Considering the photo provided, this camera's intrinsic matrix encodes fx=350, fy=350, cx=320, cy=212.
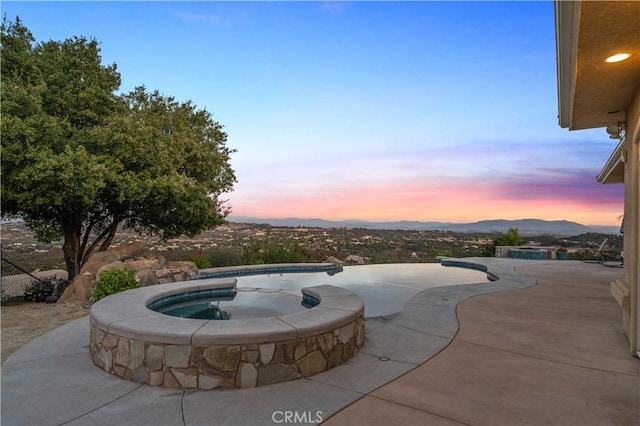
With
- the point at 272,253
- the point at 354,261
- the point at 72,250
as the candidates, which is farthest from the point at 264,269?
the point at 72,250

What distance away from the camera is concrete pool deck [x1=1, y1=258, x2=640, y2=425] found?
10.1 ft

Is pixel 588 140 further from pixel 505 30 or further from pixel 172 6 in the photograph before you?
pixel 172 6

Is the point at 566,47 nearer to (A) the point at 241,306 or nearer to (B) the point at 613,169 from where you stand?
(A) the point at 241,306

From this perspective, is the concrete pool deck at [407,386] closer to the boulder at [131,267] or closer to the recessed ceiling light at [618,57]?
the boulder at [131,267]

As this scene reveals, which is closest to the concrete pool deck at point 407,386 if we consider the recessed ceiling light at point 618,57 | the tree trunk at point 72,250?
the recessed ceiling light at point 618,57

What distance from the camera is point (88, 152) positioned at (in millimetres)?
9508

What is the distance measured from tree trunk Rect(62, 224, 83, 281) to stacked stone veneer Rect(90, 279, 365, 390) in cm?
774

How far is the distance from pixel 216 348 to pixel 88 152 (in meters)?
8.41

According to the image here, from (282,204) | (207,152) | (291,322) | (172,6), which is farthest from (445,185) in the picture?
(291,322)

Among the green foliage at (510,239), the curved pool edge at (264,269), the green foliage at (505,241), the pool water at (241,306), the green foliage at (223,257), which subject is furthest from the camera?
the green foliage at (510,239)

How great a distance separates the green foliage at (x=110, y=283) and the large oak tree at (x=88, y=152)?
2.18 m

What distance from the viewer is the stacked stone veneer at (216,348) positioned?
12.0 feet

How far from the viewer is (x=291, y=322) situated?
13.7 feet

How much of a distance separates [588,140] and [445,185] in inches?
312
